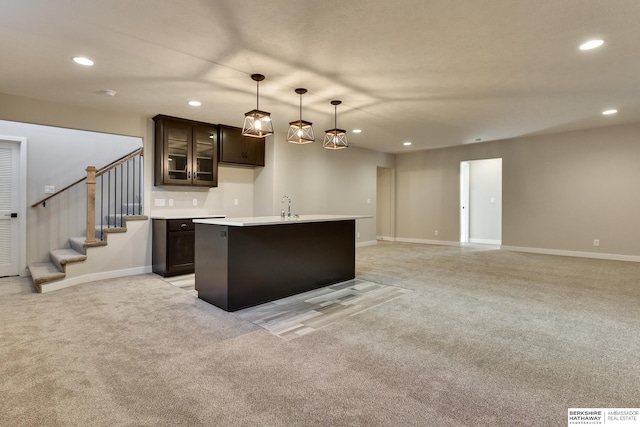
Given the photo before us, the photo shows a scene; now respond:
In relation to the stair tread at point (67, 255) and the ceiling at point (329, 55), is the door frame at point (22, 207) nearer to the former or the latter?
the stair tread at point (67, 255)

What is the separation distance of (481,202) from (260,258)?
7.77 meters

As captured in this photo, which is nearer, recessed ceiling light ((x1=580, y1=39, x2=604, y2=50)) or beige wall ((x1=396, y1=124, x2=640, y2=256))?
recessed ceiling light ((x1=580, y1=39, x2=604, y2=50))

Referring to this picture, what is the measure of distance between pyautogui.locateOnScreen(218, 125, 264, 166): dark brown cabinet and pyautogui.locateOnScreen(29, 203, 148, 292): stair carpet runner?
1.72 meters

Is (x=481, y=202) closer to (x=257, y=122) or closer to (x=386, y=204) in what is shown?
(x=386, y=204)

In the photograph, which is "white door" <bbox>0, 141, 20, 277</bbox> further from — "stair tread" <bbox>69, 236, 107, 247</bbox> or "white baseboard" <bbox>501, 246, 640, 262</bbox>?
"white baseboard" <bbox>501, 246, 640, 262</bbox>

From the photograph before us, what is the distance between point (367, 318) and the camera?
3209 mm

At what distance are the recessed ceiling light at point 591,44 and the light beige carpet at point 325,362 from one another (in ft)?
8.35

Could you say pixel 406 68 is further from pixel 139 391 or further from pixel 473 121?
pixel 139 391

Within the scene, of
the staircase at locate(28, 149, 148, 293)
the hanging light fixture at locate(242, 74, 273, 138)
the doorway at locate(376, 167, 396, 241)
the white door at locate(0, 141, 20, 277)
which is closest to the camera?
the hanging light fixture at locate(242, 74, 273, 138)

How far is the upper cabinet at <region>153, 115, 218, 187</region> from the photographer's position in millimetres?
5262

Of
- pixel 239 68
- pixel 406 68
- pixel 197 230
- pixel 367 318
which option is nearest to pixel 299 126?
pixel 239 68

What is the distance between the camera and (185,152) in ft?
18.1

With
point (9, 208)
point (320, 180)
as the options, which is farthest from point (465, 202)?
point (9, 208)

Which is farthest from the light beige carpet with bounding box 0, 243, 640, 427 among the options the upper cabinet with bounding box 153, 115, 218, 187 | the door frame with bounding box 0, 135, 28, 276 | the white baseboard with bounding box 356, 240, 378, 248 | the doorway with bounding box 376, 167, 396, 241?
the doorway with bounding box 376, 167, 396, 241
